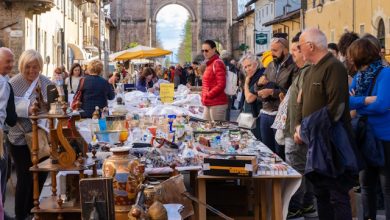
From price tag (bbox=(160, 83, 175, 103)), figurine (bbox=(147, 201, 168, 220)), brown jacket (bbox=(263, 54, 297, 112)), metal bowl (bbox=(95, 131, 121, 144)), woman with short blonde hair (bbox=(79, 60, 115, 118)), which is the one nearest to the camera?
figurine (bbox=(147, 201, 168, 220))

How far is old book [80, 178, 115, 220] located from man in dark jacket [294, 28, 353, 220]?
2461 mm

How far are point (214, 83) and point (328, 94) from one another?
15.8 ft

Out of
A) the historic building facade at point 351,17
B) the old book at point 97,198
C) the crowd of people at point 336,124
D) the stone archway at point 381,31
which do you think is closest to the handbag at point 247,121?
the crowd of people at point 336,124

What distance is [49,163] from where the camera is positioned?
228 inches

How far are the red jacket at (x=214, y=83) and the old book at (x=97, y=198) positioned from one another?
6.45 meters

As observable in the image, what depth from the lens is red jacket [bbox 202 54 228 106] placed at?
10703 millimetres

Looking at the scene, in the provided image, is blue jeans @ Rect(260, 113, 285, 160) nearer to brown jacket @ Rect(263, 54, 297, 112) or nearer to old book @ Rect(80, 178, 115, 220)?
brown jacket @ Rect(263, 54, 297, 112)

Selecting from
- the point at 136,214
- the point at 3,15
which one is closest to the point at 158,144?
the point at 136,214

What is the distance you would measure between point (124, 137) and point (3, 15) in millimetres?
24457

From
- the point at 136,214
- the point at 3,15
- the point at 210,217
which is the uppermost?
the point at 3,15

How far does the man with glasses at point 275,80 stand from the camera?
849 cm

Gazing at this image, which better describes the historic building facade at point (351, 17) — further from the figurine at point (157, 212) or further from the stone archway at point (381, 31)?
the figurine at point (157, 212)

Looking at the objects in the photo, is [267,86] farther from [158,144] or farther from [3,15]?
[3,15]

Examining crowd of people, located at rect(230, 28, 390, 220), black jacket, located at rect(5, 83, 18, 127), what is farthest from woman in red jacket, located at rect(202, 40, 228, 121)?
black jacket, located at rect(5, 83, 18, 127)
